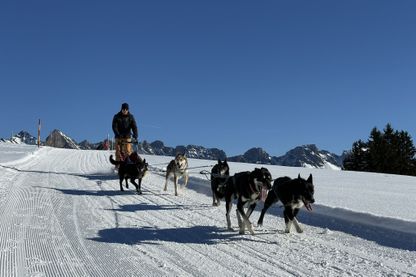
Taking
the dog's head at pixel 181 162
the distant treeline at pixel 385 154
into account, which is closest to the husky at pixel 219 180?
the dog's head at pixel 181 162

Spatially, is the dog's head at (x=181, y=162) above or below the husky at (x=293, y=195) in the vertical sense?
above

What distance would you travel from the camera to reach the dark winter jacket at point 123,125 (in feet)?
49.5

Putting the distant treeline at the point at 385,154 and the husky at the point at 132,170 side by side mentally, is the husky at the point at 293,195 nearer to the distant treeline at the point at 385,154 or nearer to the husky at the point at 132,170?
the husky at the point at 132,170

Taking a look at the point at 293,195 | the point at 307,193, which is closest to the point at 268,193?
the point at 293,195

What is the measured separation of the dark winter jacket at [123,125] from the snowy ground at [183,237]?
348 centimetres

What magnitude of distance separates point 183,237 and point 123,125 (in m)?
8.36

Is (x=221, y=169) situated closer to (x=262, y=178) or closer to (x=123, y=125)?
(x=262, y=178)

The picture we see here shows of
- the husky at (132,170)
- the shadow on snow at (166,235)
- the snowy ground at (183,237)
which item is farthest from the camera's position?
the husky at (132,170)

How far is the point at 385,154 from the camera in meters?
46.7

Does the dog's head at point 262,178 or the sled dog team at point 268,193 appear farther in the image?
the dog's head at point 262,178

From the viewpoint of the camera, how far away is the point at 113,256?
20.2 feet

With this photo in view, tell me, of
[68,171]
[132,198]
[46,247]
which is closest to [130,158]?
[132,198]

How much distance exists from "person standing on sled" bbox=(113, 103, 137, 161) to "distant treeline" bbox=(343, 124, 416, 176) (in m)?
35.6

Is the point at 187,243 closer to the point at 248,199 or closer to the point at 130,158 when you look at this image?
the point at 248,199
